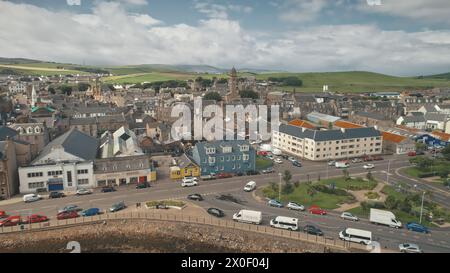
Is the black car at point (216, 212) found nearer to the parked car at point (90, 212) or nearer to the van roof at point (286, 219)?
the van roof at point (286, 219)

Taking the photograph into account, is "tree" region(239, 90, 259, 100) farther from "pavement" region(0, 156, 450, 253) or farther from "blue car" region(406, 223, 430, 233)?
"blue car" region(406, 223, 430, 233)

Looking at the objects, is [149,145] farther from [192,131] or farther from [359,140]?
[359,140]

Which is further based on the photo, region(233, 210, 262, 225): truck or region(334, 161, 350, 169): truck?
region(334, 161, 350, 169): truck

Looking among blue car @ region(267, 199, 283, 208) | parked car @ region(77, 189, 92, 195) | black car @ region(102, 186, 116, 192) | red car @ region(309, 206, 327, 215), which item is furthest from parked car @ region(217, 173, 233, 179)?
parked car @ region(77, 189, 92, 195)

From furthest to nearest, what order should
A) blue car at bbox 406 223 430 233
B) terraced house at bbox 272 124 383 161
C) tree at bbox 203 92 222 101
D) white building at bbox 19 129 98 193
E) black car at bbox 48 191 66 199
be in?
tree at bbox 203 92 222 101 < terraced house at bbox 272 124 383 161 < white building at bbox 19 129 98 193 < black car at bbox 48 191 66 199 < blue car at bbox 406 223 430 233

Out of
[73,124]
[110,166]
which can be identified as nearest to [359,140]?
[110,166]

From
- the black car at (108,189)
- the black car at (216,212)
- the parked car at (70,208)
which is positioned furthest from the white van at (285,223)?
the black car at (108,189)
